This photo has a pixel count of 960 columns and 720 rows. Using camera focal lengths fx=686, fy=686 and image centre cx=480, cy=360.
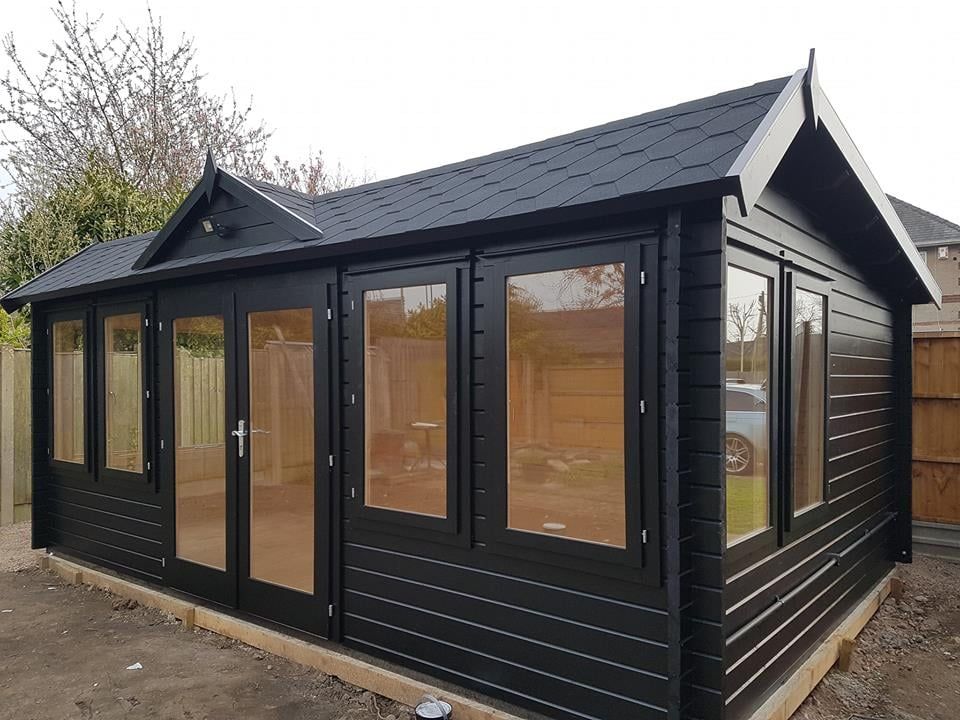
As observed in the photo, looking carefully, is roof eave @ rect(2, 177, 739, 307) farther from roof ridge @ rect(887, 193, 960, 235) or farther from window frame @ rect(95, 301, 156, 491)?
roof ridge @ rect(887, 193, 960, 235)

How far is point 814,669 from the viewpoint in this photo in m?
3.35

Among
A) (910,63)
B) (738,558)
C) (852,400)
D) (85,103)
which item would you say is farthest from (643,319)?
(85,103)

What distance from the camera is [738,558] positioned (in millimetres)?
2643

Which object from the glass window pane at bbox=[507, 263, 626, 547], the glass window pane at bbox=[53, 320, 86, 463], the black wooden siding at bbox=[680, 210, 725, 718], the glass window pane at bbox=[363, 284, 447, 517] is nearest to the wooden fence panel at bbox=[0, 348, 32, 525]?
the glass window pane at bbox=[53, 320, 86, 463]

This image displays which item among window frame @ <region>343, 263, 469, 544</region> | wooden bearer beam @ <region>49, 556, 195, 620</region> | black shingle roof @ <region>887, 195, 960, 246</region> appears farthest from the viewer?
black shingle roof @ <region>887, 195, 960, 246</region>

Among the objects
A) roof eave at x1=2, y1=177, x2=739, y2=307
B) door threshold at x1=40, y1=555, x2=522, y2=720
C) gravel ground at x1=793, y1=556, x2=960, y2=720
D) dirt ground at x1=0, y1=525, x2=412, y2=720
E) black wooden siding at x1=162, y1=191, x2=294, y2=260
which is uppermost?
black wooden siding at x1=162, y1=191, x2=294, y2=260

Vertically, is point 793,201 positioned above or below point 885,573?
above

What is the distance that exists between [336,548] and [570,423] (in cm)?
160

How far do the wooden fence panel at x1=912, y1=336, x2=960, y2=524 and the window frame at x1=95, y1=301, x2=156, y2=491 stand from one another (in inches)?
243

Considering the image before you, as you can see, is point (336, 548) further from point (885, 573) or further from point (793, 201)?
point (885, 573)

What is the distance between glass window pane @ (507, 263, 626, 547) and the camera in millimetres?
2652

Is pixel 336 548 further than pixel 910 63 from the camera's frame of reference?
No

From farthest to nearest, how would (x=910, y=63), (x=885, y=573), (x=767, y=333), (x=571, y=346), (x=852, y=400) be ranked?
1. (x=910, y=63)
2. (x=885, y=573)
3. (x=852, y=400)
4. (x=767, y=333)
5. (x=571, y=346)

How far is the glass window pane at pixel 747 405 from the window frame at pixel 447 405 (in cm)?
112
